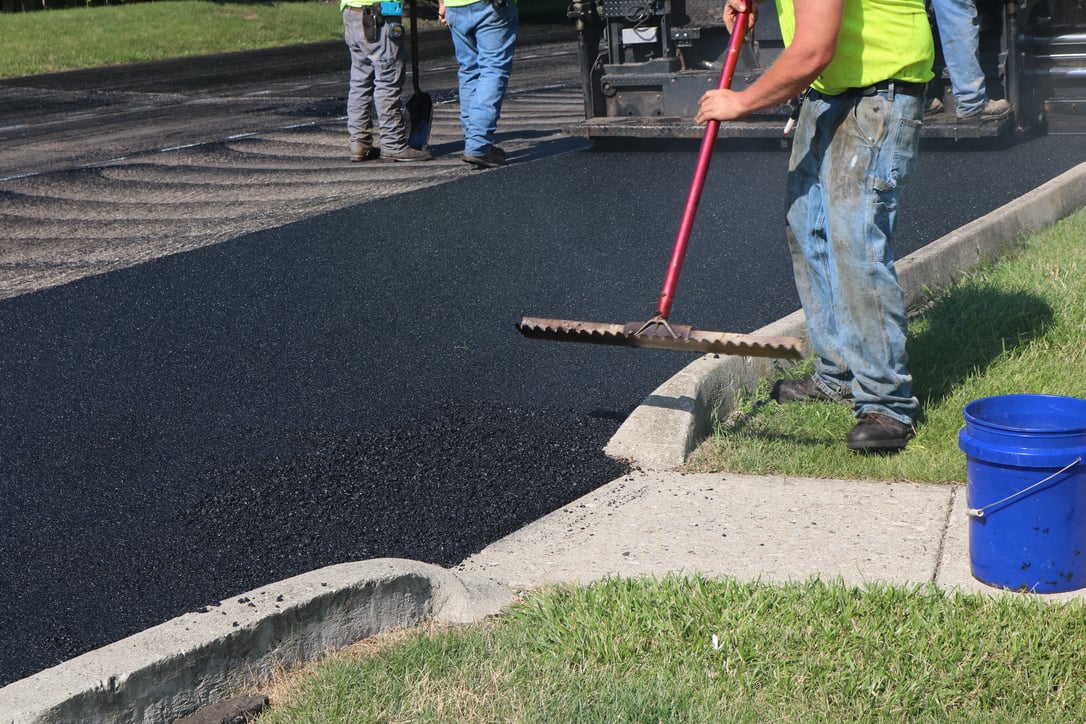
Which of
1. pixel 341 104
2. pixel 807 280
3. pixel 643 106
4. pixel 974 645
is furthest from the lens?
pixel 341 104

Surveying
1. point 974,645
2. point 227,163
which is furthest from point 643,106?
point 974,645

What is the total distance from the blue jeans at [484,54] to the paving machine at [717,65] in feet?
2.13

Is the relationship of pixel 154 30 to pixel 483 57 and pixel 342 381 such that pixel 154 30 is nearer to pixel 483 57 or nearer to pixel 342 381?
pixel 483 57

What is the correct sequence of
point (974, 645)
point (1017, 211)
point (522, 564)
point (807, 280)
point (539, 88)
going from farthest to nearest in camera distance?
1. point (539, 88)
2. point (1017, 211)
3. point (807, 280)
4. point (522, 564)
5. point (974, 645)

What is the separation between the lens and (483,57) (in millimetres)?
9555

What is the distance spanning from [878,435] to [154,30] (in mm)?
22846

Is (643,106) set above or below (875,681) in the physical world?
above

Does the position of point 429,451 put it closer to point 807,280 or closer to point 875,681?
point 807,280

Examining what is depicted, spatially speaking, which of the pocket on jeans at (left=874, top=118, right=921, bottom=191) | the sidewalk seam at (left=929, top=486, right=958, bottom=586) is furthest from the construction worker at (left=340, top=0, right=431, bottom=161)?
the sidewalk seam at (left=929, top=486, right=958, bottom=586)

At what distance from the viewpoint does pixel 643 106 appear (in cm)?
997

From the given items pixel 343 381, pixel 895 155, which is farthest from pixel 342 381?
pixel 895 155

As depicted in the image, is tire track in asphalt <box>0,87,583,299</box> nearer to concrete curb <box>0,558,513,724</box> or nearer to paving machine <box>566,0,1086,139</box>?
paving machine <box>566,0,1086,139</box>

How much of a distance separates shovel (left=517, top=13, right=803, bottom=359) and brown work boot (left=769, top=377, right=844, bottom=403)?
0.50m

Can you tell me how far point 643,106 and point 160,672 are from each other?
7787mm
